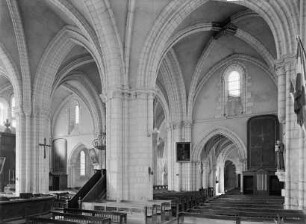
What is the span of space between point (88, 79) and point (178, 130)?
9511 millimetres

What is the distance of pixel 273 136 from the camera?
23172mm

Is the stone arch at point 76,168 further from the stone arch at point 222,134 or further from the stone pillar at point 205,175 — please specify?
the stone arch at point 222,134

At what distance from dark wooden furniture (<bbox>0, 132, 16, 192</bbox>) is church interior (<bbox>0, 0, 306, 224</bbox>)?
12 centimetres

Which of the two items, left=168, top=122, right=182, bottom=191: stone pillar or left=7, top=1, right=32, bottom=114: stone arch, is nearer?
left=7, top=1, right=32, bottom=114: stone arch

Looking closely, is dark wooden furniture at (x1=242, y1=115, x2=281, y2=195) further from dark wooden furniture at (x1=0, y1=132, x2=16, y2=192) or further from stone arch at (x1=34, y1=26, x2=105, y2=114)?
dark wooden furniture at (x1=0, y1=132, x2=16, y2=192)

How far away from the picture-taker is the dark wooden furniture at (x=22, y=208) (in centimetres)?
1154

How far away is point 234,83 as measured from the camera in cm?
2534

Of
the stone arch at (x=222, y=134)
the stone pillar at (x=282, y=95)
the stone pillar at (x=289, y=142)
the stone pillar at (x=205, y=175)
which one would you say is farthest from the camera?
Answer: the stone pillar at (x=205, y=175)

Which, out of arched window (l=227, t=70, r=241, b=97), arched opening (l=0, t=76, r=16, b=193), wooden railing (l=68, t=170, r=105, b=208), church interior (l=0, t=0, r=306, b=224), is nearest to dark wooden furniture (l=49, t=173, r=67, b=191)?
church interior (l=0, t=0, r=306, b=224)

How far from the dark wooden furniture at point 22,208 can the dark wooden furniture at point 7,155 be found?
17845 mm

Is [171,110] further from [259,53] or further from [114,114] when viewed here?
[114,114]

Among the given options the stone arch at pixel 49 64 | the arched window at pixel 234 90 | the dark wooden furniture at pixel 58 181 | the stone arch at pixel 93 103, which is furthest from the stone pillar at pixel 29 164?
the arched window at pixel 234 90

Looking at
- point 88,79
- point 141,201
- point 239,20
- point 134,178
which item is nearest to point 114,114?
point 134,178

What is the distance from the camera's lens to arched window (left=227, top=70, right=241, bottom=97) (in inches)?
990
